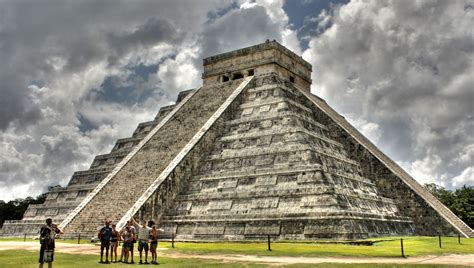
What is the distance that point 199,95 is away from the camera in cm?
3203

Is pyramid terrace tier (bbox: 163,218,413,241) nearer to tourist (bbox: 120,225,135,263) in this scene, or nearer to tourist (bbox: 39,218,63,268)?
tourist (bbox: 120,225,135,263)

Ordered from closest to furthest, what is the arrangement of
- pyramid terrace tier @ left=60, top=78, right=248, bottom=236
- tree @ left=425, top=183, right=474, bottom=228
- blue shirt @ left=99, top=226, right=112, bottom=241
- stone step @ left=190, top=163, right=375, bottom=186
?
blue shirt @ left=99, top=226, right=112, bottom=241, stone step @ left=190, top=163, right=375, bottom=186, pyramid terrace tier @ left=60, top=78, right=248, bottom=236, tree @ left=425, top=183, right=474, bottom=228

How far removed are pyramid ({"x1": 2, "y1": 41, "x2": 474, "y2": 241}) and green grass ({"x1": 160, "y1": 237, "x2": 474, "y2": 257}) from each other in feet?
4.78

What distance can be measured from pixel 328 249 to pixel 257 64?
58.3 feet

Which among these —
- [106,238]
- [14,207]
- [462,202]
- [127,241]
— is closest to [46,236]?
[106,238]

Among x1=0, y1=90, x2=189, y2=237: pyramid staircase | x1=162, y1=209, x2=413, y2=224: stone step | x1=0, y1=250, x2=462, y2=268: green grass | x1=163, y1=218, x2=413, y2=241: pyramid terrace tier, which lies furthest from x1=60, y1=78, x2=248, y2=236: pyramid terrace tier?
x1=0, y1=250, x2=462, y2=268: green grass

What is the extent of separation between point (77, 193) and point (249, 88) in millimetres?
12007

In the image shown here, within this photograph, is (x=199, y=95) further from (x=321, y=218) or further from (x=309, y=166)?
(x=321, y=218)

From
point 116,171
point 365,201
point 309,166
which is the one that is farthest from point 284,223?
point 116,171

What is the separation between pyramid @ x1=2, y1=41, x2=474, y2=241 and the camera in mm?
19719

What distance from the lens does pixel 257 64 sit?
31.5 metres

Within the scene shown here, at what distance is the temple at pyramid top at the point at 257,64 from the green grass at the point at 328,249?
15.4m

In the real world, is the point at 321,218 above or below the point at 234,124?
below

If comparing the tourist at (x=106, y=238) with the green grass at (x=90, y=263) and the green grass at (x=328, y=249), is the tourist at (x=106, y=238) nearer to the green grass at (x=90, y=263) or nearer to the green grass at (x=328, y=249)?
the green grass at (x=90, y=263)
